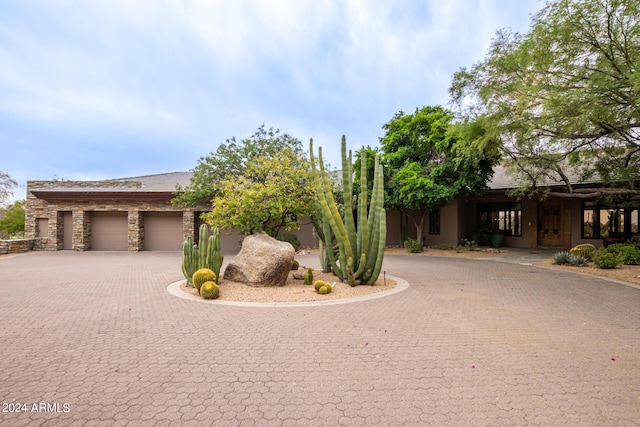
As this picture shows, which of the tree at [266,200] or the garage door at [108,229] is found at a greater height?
the tree at [266,200]

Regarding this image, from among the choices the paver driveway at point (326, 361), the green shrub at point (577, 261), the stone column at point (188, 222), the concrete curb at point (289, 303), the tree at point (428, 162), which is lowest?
the concrete curb at point (289, 303)

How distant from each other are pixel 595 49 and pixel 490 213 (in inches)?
509

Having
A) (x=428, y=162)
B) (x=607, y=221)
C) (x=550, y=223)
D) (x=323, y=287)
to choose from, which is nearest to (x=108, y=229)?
(x=323, y=287)

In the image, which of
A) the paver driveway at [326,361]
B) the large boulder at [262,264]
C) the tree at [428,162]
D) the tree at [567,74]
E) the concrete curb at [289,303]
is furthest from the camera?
the tree at [428,162]

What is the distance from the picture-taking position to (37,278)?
9500mm

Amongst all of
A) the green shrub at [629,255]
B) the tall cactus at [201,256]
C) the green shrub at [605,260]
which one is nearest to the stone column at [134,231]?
the tall cactus at [201,256]

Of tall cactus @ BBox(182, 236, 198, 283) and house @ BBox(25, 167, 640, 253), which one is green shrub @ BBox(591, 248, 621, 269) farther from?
tall cactus @ BBox(182, 236, 198, 283)

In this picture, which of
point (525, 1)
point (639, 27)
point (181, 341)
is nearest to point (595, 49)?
point (639, 27)

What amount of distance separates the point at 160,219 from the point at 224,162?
5.58m

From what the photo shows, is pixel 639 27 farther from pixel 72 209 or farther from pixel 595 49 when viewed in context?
pixel 72 209

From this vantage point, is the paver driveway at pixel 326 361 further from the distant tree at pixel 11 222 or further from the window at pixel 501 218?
the distant tree at pixel 11 222

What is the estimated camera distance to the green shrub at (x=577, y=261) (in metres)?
11.1

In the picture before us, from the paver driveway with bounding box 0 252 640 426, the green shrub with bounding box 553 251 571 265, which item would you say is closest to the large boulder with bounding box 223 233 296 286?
the paver driveway with bounding box 0 252 640 426

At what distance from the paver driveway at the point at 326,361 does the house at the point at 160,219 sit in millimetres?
11376
